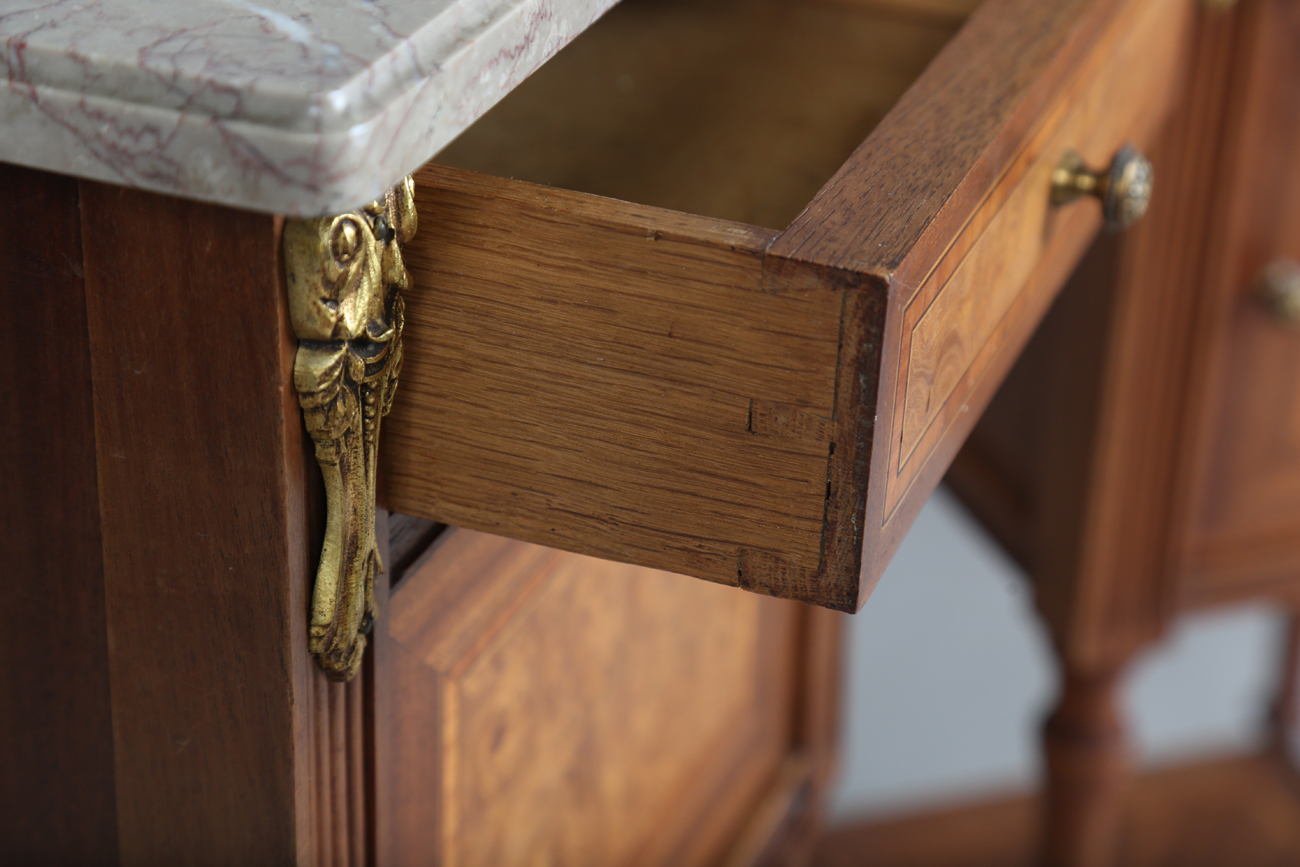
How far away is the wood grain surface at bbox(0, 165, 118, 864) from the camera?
0.38m

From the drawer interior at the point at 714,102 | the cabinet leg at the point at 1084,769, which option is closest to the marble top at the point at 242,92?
the drawer interior at the point at 714,102

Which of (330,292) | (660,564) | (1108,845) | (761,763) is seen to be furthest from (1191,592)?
(330,292)

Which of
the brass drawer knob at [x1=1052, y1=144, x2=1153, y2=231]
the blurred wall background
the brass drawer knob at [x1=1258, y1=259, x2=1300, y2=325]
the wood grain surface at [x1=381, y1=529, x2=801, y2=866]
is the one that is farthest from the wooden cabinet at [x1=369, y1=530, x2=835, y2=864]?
the blurred wall background

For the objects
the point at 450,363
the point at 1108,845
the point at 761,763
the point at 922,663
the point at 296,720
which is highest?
the point at 450,363

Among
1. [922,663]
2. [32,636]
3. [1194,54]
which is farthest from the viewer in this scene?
[922,663]

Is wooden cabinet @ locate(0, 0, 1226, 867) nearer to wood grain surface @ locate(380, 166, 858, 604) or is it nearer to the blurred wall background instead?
wood grain surface @ locate(380, 166, 858, 604)

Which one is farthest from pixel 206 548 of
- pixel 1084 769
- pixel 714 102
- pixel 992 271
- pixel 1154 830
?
pixel 1154 830

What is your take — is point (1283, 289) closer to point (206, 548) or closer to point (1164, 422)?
point (1164, 422)

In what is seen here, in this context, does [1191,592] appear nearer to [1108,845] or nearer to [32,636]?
[1108,845]

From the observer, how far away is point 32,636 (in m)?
0.46

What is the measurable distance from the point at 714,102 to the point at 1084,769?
64 centimetres

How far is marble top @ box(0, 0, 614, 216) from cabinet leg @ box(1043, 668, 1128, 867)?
853 millimetres

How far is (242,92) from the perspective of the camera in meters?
0.32

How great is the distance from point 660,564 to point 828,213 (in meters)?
0.11
